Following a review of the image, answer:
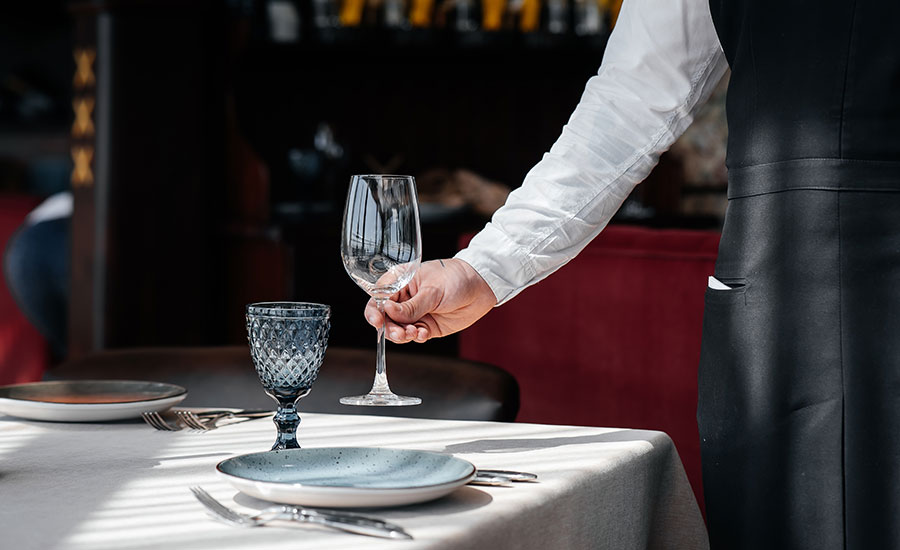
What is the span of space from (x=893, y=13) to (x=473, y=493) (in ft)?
2.02

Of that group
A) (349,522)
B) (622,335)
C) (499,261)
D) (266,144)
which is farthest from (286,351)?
(266,144)

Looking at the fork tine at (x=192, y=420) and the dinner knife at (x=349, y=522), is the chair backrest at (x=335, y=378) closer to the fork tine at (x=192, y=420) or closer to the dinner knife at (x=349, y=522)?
the fork tine at (x=192, y=420)

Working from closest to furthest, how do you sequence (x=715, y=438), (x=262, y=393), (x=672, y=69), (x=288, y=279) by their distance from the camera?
(x=715, y=438) < (x=672, y=69) < (x=262, y=393) < (x=288, y=279)

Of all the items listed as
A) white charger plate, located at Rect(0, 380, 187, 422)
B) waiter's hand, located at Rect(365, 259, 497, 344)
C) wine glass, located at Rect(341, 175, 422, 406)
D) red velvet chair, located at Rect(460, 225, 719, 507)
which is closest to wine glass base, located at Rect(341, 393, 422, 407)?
wine glass, located at Rect(341, 175, 422, 406)

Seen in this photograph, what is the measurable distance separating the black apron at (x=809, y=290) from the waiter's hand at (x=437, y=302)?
0.24 m

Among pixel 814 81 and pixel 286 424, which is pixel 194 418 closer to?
pixel 286 424

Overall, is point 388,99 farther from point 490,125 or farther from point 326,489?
point 326,489

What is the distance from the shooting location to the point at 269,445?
3.30 ft

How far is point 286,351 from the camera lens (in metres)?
0.93

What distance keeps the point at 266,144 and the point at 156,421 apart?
2.76 m

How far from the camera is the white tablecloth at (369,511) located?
0.69 metres

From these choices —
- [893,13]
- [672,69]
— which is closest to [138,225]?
[672,69]

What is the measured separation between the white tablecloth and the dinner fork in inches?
0.6


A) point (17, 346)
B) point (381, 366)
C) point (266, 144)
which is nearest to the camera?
point (381, 366)
